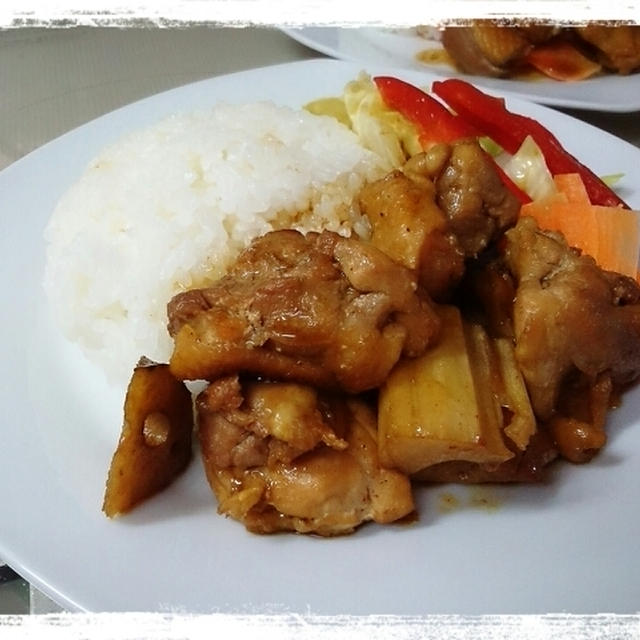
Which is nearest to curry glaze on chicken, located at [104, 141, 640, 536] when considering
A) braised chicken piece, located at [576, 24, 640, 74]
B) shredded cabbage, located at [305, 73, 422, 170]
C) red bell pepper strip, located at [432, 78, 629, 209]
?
red bell pepper strip, located at [432, 78, 629, 209]

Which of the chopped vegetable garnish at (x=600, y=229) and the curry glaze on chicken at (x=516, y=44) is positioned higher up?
the curry glaze on chicken at (x=516, y=44)

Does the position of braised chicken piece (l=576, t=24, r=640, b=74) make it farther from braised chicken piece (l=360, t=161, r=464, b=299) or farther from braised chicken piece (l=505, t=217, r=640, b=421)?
braised chicken piece (l=360, t=161, r=464, b=299)

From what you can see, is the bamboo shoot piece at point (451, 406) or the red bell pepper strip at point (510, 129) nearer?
the bamboo shoot piece at point (451, 406)

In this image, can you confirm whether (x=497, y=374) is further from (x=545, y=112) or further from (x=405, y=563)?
(x=545, y=112)

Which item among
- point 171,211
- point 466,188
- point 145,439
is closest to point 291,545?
point 145,439

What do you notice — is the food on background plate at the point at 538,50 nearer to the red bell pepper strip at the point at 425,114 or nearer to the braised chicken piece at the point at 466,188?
the red bell pepper strip at the point at 425,114

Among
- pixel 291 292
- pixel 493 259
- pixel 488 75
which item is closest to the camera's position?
pixel 291 292

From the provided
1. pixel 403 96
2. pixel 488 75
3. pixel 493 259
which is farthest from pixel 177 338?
pixel 488 75

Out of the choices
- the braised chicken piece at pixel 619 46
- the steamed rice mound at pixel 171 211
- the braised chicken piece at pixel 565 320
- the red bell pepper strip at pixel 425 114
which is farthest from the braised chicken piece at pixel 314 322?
the braised chicken piece at pixel 619 46
